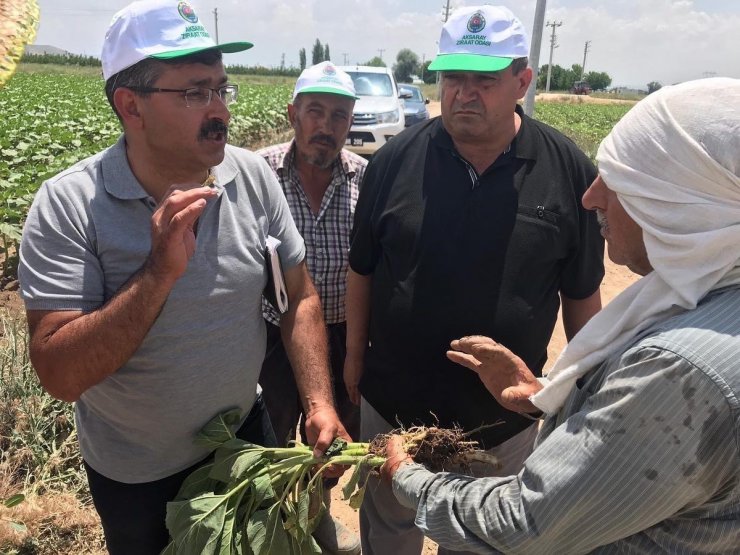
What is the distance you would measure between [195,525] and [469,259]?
4.45 ft

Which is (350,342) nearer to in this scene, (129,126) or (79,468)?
(129,126)

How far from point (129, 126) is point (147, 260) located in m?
0.53

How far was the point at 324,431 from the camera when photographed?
211 cm

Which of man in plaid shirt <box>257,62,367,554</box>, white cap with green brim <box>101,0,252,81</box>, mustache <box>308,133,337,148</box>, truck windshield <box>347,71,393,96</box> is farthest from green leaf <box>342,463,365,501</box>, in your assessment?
truck windshield <box>347,71,393,96</box>

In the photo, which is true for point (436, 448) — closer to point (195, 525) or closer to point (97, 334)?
point (195, 525)

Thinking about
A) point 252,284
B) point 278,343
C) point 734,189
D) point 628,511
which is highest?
point 734,189

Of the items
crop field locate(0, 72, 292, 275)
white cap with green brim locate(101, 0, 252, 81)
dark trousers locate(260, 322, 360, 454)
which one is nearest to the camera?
white cap with green brim locate(101, 0, 252, 81)

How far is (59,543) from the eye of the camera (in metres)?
2.87

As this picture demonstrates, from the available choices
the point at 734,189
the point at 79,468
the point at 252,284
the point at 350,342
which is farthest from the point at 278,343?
the point at 734,189

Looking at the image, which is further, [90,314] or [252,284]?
[252,284]

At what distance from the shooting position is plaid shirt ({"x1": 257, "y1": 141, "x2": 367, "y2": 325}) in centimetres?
319

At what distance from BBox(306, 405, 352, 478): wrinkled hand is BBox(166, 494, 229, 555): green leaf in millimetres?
381

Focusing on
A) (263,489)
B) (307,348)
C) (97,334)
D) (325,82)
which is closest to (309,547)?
(263,489)

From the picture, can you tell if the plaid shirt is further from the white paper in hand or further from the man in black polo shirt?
the white paper in hand
